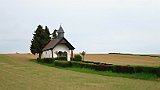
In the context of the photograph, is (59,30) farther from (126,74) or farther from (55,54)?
(126,74)

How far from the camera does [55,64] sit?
168 feet

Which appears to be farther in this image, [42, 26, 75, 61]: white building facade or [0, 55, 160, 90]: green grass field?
[42, 26, 75, 61]: white building facade

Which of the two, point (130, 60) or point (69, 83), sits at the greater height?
point (130, 60)

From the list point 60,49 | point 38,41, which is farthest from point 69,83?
point 38,41

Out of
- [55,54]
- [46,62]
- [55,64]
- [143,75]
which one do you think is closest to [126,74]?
[143,75]

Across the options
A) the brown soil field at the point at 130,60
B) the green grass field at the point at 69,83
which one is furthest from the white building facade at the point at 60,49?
the green grass field at the point at 69,83

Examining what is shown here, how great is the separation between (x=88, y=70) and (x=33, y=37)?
36235mm

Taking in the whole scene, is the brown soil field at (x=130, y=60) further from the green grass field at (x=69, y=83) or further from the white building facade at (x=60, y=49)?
the green grass field at (x=69, y=83)

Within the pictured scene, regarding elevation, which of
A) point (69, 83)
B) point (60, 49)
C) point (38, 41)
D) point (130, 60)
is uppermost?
point (38, 41)

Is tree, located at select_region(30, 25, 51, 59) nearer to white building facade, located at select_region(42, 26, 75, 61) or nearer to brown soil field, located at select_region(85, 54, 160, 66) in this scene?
white building facade, located at select_region(42, 26, 75, 61)

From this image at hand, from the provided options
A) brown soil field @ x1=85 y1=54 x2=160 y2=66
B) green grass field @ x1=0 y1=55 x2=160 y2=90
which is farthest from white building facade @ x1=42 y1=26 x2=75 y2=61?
green grass field @ x1=0 y1=55 x2=160 y2=90

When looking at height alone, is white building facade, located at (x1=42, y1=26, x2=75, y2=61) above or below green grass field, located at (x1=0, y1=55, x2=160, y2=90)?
above

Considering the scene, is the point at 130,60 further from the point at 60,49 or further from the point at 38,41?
the point at 38,41

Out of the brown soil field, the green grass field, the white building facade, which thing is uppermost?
the white building facade
